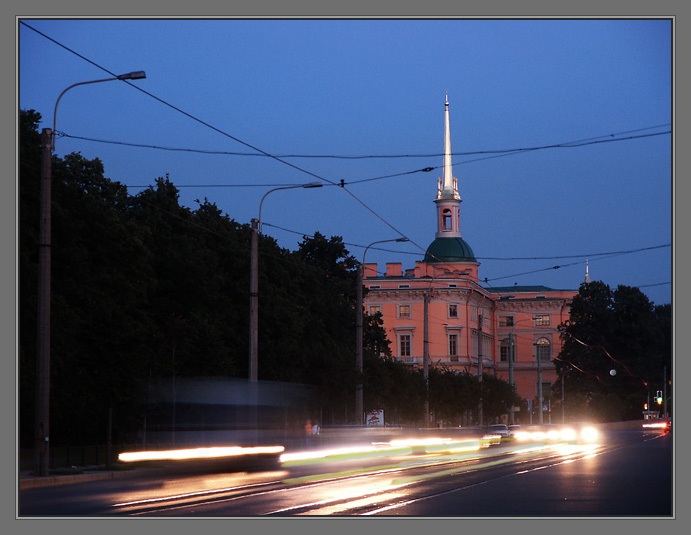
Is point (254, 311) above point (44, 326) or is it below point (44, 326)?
above

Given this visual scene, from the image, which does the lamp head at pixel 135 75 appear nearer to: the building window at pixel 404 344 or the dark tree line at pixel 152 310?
the dark tree line at pixel 152 310

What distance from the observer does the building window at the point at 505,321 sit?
451 ft

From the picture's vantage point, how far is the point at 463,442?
4738 centimetres

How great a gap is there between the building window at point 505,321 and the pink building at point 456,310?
3.4 inches

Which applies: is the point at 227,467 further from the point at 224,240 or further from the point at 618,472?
the point at 224,240

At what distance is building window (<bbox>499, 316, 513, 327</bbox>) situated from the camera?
5413 inches

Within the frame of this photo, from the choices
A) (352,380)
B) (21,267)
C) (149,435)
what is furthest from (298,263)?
(149,435)

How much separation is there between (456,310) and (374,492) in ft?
345

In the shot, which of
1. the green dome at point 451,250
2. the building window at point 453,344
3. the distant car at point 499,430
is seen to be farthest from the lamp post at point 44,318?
the green dome at point 451,250

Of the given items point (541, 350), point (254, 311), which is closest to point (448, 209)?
point (541, 350)

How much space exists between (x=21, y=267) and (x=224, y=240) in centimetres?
2143

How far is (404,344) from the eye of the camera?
5002 inches

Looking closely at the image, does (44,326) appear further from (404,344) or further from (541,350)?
(541,350)

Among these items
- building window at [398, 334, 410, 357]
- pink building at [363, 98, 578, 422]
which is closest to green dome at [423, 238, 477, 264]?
pink building at [363, 98, 578, 422]
